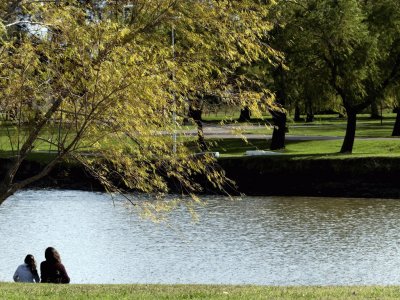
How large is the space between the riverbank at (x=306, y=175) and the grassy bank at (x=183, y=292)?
66.1 ft

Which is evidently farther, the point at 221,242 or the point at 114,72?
the point at 221,242

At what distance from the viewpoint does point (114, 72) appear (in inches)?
492

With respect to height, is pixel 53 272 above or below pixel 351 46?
below

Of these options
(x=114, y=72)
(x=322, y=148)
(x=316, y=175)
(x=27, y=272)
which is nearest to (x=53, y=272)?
(x=27, y=272)

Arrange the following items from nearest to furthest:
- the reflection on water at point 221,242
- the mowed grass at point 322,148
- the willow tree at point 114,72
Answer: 1. the willow tree at point 114,72
2. the reflection on water at point 221,242
3. the mowed grass at point 322,148

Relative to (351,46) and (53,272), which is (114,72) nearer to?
(53,272)

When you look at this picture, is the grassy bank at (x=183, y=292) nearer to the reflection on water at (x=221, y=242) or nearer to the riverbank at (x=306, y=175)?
the reflection on water at (x=221, y=242)

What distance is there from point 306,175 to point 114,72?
79.8 feet

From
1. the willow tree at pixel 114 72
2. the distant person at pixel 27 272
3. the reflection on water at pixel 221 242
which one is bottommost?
the reflection on water at pixel 221 242

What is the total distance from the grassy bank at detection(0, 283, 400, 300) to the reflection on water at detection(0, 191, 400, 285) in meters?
3.98

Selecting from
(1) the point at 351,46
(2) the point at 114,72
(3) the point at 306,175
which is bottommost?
(3) the point at 306,175

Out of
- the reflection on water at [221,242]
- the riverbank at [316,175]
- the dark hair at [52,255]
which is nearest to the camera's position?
the dark hair at [52,255]

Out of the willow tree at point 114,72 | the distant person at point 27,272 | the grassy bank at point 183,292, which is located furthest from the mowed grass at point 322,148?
the willow tree at point 114,72

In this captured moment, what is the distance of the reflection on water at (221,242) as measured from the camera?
18.9 metres
